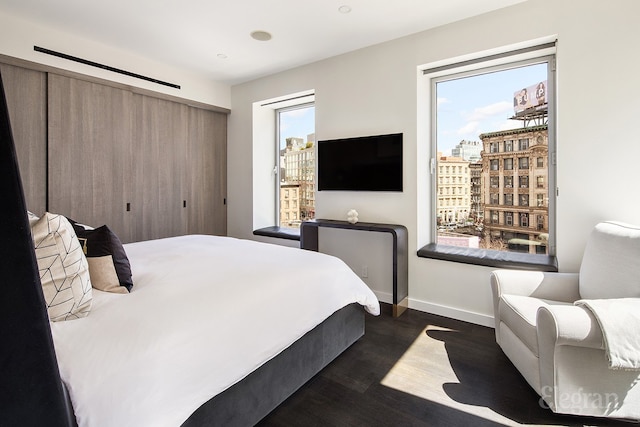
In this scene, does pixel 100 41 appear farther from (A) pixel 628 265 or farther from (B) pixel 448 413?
(A) pixel 628 265

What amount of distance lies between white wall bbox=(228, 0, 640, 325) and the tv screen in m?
0.10

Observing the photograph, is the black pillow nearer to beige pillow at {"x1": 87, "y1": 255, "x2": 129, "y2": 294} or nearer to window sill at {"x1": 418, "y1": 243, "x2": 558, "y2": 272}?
beige pillow at {"x1": 87, "y1": 255, "x2": 129, "y2": 294}

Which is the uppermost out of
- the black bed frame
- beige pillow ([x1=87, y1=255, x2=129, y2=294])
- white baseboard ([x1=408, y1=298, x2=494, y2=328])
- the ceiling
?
the ceiling

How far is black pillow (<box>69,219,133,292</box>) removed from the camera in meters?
1.64

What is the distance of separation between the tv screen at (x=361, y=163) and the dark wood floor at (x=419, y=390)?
1.55 metres

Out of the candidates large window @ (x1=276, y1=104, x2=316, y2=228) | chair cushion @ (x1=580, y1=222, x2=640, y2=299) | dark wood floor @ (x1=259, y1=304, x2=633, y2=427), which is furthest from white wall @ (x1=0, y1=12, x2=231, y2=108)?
chair cushion @ (x1=580, y1=222, x2=640, y2=299)

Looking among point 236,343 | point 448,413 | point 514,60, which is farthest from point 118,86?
point 448,413

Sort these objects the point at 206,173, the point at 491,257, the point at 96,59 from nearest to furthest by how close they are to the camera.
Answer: the point at 491,257, the point at 96,59, the point at 206,173

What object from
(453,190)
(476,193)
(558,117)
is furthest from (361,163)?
(558,117)

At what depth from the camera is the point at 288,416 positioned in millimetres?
1779

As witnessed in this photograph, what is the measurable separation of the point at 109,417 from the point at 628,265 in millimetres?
2551

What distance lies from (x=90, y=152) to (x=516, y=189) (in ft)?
14.0

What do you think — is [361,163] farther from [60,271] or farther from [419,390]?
[60,271]

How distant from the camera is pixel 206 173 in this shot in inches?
185
